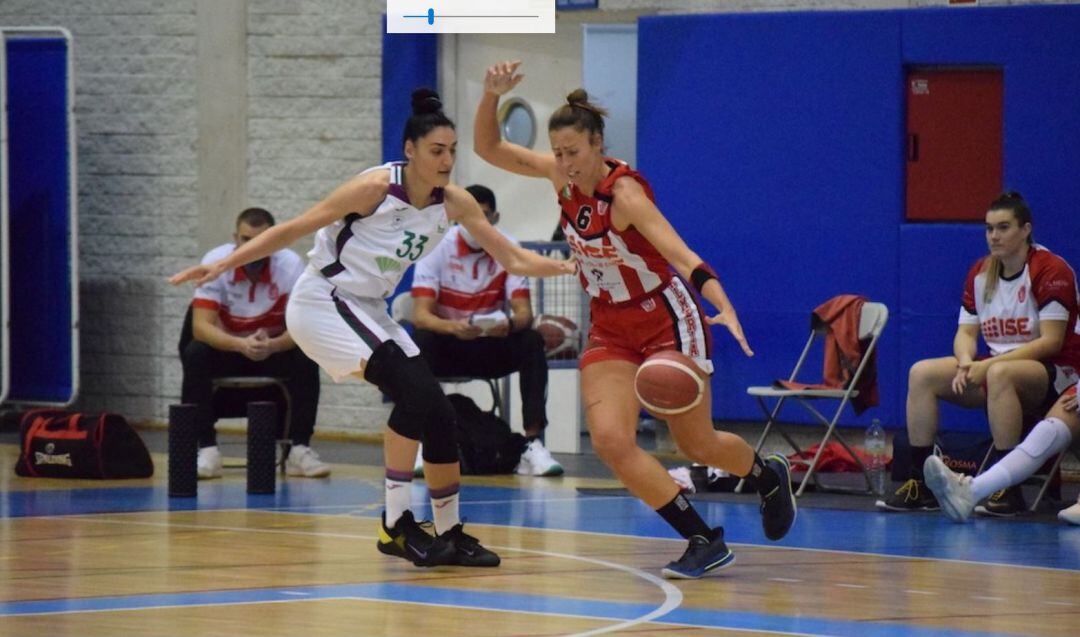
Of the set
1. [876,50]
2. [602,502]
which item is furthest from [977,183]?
[602,502]

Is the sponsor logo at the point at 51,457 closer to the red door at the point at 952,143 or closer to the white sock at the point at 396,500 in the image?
the white sock at the point at 396,500

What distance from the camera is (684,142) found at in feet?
36.5

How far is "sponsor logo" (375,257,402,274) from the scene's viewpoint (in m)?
6.99

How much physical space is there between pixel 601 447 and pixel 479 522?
177 centimetres

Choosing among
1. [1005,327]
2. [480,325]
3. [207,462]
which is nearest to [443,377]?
[480,325]

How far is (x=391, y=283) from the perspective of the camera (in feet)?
23.4

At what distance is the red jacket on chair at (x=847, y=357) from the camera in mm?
9289

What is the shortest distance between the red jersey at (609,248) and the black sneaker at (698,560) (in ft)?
3.00

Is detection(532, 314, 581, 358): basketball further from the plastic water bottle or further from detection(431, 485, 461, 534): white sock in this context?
detection(431, 485, 461, 534): white sock

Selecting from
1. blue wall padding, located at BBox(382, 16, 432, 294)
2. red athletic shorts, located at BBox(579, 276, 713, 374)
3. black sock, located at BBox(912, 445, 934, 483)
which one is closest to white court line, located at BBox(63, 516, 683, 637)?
red athletic shorts, located at BBox(579, 276, 713, 374)

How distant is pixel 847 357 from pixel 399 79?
13.4ft

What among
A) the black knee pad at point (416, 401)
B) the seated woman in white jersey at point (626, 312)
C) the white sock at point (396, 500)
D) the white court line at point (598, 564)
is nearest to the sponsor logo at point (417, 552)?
the white sock at point (396, 500)

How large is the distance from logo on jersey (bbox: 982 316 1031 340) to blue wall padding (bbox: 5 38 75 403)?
634 cm

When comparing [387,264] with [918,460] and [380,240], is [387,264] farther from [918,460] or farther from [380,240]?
[918,460]
